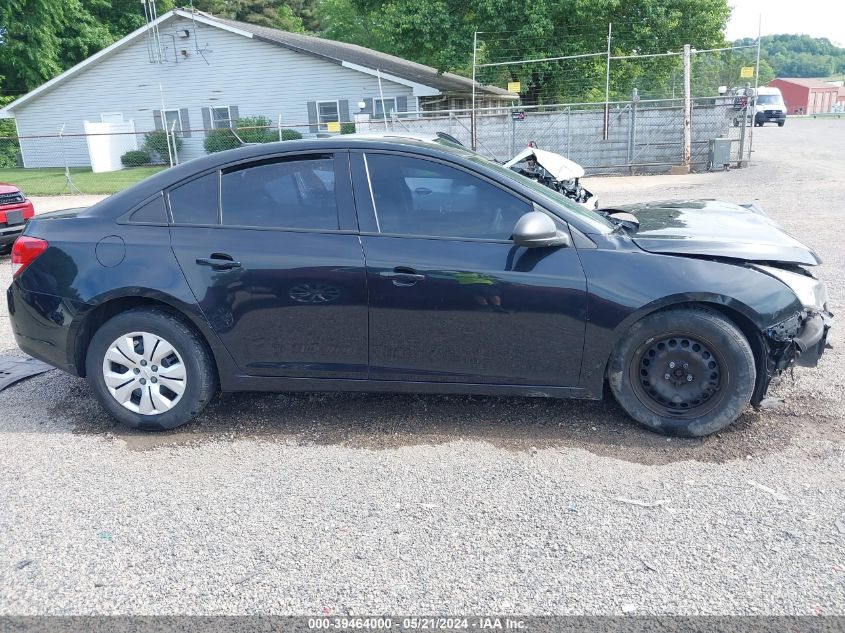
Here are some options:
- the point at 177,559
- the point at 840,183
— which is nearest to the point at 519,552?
the point at 177,559

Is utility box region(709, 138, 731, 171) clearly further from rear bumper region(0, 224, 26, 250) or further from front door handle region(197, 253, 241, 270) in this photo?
front door handle region(197, 253, 241, 270)

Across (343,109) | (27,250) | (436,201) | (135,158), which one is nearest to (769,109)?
(343,109)

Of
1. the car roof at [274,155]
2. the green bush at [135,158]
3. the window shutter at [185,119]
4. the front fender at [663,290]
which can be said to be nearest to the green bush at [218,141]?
the window shutter at [185,119]

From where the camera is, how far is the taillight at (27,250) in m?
4.34

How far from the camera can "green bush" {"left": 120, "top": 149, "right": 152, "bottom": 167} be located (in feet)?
100

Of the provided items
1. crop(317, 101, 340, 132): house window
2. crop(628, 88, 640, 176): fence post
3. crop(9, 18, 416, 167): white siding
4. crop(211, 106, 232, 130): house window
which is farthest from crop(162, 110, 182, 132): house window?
crop(628, 88, 640, 176): fence post

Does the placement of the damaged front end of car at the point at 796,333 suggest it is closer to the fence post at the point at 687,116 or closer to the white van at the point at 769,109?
the fence post at the point at 687,116

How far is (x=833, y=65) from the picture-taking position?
125562 mm

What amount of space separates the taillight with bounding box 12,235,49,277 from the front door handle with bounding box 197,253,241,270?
41.3 inches

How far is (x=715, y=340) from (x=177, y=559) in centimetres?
291

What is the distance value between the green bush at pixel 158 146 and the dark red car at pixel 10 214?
20665mm

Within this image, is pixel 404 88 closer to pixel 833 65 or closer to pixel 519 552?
pixel 519 552

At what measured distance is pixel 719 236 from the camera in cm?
414

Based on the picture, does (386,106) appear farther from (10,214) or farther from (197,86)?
(10,214)
